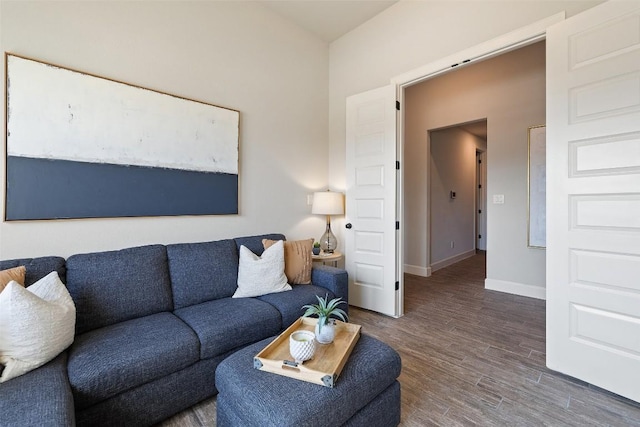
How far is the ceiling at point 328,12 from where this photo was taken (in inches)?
113

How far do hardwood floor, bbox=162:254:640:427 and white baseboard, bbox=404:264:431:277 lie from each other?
1.17m

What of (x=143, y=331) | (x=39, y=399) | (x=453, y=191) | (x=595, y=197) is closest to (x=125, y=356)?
(x=143, y=331)

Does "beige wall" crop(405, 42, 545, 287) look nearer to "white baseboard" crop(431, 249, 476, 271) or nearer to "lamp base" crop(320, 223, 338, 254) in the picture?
"white baseboard" crop(431, 249, 476, 271)

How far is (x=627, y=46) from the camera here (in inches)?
64.6

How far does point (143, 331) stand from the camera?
63.0 inches

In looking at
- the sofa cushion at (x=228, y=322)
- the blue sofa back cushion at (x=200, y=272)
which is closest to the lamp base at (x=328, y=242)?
the blue sofa back cushion at (x=200, y=272)

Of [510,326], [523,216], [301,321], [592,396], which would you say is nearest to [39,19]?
[301,321]

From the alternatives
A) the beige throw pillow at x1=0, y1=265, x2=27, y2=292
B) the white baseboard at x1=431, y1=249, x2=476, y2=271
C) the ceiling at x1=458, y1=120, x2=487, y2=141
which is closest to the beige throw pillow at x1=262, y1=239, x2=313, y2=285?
the beige throw pillow at x1=0, y1=265, x2=27, y2=292

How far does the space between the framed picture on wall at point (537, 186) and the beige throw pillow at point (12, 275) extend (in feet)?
15.2

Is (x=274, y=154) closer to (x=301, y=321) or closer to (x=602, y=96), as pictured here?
(x=301, y=321)

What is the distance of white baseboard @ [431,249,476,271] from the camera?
4.87m

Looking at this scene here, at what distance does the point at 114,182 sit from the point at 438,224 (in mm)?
4633

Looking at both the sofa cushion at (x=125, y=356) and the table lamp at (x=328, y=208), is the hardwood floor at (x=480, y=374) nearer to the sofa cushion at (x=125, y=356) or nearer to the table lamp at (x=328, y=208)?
the sofa cushion at (x=125, y=356)

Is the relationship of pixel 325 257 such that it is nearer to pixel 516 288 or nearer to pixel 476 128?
pixel 516 288
